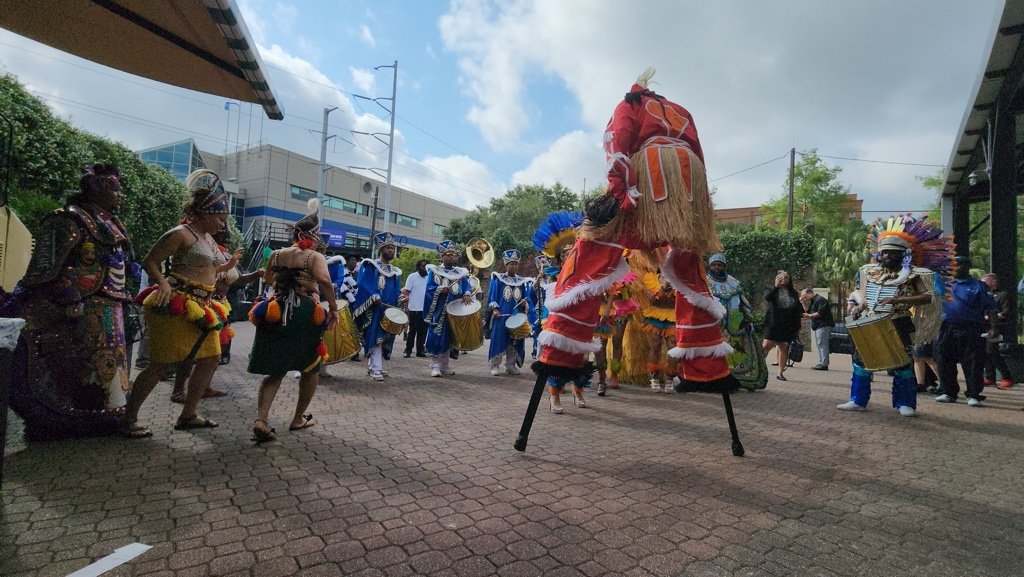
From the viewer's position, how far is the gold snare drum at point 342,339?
20.6 ft

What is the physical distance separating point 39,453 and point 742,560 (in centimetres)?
417

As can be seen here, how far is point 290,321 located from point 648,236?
107 inches

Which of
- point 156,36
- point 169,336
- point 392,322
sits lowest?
point 169,336

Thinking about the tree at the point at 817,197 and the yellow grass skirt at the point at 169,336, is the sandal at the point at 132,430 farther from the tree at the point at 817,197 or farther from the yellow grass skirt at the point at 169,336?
the tree at the point at 817,197

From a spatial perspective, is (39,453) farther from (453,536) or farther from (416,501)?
(453,536)

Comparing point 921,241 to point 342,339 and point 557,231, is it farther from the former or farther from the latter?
point 342,339

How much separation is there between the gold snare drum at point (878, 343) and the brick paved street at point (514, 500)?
72 cm

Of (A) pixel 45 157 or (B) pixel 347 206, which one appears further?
(B) pixel 347 206

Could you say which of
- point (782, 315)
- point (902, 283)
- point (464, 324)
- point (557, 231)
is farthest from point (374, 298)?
point (782, 315)

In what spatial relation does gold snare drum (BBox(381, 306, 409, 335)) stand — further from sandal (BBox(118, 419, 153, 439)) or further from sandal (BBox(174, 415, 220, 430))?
sandal (BBox(118, 419, 153, 439))

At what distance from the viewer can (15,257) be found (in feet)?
9.49

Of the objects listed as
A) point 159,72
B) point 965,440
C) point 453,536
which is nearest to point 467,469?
point 453,536

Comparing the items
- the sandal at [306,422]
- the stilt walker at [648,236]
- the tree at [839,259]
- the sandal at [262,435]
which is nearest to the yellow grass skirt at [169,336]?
the sandal at [262,435]

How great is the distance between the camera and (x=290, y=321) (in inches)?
147
